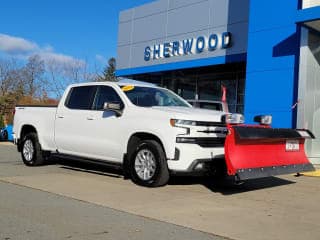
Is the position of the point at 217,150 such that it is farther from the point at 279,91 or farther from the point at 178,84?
the point at 178,84

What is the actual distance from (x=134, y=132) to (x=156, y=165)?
34.7 inches

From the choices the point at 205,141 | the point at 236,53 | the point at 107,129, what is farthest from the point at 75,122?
the point at 236,53

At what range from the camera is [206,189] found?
8.87 meters

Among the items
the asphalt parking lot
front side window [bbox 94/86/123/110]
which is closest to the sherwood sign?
front side window [bbox 94/86/123/110]

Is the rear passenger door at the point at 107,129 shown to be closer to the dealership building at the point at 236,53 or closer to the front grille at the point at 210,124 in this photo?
the front grille at the point at 210,124

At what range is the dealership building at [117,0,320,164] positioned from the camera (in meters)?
14.3

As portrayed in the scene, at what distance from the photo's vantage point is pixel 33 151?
1170cm

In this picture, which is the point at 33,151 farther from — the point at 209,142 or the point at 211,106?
the point at 211,106

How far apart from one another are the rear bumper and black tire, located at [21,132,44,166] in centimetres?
546

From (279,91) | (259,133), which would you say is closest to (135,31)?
(279,91)

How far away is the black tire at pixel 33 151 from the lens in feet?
37.9

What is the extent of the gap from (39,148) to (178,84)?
1404 centimetres

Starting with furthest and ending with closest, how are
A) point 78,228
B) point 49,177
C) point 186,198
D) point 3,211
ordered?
point 49,177 < point 186,198 < point 3,211 < point 78,228

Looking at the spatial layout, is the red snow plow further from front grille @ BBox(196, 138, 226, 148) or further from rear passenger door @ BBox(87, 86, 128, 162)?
rear passenger door @ BBox(87, 86, 128, 162)
